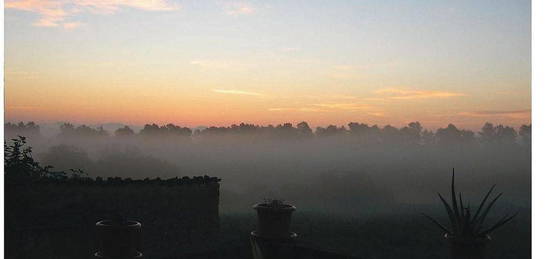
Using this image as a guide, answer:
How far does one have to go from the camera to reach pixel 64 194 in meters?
10.5

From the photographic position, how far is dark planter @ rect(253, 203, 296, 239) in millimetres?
9828

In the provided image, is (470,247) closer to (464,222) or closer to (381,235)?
(464,222)

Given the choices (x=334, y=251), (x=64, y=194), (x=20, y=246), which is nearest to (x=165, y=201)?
(x=64, y=194)

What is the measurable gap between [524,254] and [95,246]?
7.55 meters

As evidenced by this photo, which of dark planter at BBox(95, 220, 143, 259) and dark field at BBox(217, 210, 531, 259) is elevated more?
dark planter at BBox(95, 220, 143, 259)

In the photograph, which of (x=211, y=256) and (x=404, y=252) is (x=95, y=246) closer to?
(x=211, y=256)

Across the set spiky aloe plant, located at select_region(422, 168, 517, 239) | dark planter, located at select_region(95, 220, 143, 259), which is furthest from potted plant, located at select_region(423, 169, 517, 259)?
dark planter, located at select_region(95, 220, 143, 259)

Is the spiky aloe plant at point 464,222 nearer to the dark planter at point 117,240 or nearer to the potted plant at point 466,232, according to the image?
the potted plant at point 466,232

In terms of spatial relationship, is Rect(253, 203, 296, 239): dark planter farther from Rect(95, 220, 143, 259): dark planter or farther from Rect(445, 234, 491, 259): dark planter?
Rect(445, 234, 491, 259): dark planter

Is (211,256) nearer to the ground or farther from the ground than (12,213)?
nearer to the ground

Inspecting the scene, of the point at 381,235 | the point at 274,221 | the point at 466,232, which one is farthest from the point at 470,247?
the point at 381,235

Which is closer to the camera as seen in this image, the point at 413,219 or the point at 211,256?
the point at 211,256

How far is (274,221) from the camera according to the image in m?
9.84

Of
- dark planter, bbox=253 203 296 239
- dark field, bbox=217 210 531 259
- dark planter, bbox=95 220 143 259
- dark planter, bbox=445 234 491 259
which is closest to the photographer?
dark planter, bbox=445 234 491 259
